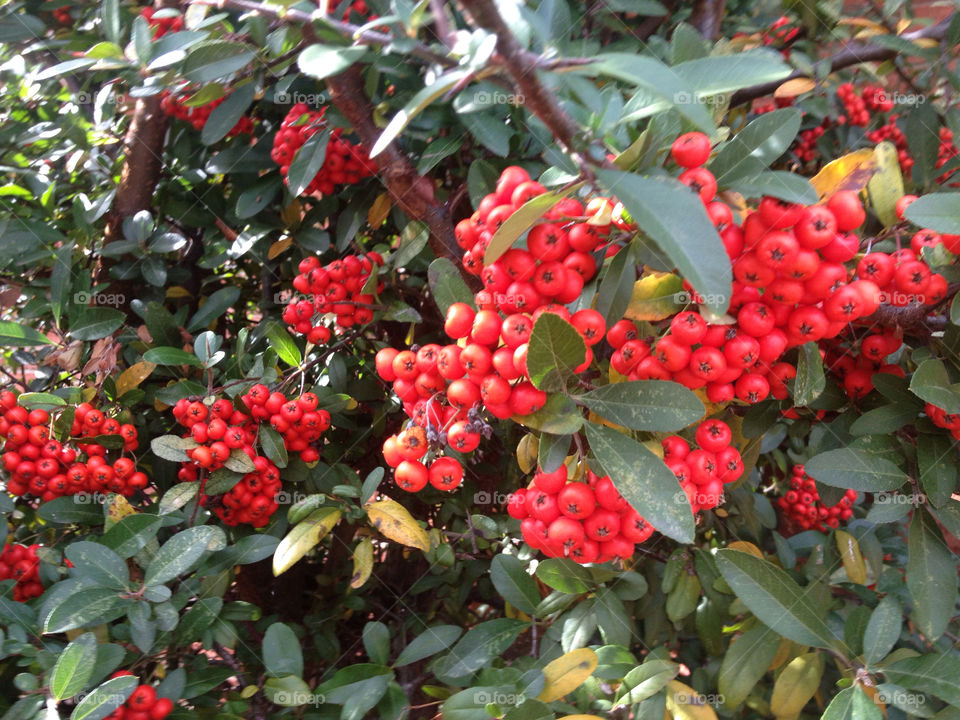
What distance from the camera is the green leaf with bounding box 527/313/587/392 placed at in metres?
0.88

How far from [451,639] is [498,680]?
0.88 feet

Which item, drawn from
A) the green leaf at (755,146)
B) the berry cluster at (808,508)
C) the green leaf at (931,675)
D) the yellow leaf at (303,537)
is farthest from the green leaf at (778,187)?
the berry cluster at (808,508)

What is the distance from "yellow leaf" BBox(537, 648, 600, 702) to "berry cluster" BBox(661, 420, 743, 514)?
1.50ft

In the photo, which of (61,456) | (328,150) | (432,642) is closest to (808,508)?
(432,642)

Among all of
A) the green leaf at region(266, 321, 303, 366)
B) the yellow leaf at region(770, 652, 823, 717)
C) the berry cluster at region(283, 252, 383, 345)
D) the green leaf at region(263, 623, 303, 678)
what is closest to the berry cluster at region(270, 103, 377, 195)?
the berry cluster at region(283, 252, 383, 345)

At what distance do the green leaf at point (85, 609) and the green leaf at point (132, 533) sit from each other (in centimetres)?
10

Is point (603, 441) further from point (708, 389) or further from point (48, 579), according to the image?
point (48, 579)

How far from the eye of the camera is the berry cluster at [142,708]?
4.40 ft

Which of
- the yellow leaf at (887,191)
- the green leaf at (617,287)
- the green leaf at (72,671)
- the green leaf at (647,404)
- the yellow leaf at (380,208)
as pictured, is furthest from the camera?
the yellow leaf at (380,208)

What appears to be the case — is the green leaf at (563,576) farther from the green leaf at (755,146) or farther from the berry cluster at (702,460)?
the green leaf at (755,146)

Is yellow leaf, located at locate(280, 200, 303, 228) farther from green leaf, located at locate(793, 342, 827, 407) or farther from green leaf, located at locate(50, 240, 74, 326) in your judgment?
green leaf, located at locate(793, 342, 827, 407)

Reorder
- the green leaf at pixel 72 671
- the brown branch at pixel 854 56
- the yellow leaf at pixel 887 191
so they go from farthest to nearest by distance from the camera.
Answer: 1. the brown branch at pixel 854 56
2. the yellow leaf at pixel 887 191
3. the green leaf at pixel 72 671

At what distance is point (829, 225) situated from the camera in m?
0.96

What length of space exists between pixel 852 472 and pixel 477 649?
998 mm
